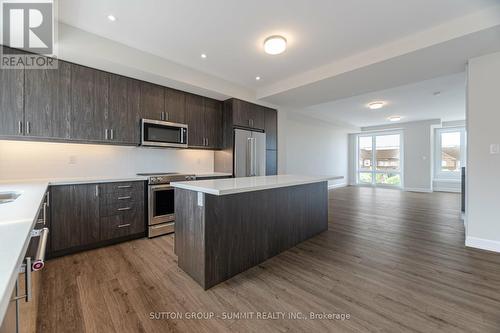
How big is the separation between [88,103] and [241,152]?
8.31ft

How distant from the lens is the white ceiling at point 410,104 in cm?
426

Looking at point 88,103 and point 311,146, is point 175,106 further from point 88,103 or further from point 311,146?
point 311,146

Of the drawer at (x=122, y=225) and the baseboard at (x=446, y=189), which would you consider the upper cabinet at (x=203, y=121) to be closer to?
the drawer at (x=122, y=225)

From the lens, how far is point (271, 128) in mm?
4961

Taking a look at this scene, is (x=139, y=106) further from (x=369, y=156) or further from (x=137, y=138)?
(x=369, y=156)

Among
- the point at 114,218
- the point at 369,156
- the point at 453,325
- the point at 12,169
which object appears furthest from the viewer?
the point at 369,156

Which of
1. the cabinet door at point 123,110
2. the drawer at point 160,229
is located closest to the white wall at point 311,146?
the drawer at point 160,229

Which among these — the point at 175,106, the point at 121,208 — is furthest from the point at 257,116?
the point at 121,208

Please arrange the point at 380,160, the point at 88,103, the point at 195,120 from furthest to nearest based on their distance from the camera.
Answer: the point at 380,160, the point at 195,120, the point at 88,103

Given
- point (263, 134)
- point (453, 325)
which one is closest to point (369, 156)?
point (263, 134)

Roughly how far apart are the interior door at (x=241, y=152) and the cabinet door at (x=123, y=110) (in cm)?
175

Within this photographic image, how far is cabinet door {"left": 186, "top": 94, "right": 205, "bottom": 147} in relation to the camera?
12.7 ft

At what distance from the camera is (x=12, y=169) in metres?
2.62

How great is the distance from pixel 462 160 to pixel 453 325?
8.47m
